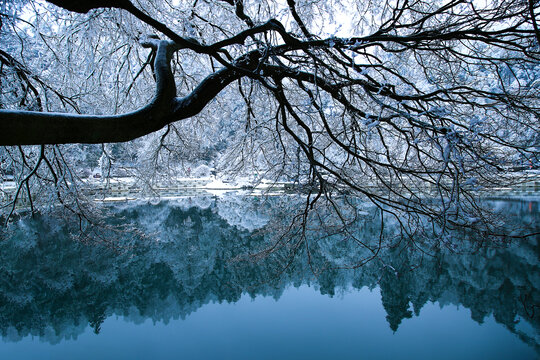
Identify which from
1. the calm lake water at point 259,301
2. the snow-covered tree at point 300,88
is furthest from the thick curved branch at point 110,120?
the calm lake water at point 259,301

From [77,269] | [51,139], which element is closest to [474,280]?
[51,139]

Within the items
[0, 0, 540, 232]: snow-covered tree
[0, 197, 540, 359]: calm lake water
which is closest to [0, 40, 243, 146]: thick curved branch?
[0, 0, 540, 232]: snow-covered tree

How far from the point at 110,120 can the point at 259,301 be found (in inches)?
248

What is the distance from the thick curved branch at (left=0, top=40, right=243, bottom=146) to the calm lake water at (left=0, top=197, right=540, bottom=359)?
1.81 m

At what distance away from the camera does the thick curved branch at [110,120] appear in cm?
172

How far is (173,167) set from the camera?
6672 millimetres

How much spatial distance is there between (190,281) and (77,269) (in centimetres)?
292

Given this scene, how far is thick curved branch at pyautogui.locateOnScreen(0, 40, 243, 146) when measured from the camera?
1.72 meters

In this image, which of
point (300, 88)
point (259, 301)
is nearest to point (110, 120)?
point (300, 88)

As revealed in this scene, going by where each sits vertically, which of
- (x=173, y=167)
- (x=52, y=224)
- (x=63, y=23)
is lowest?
(x=52, y=224)

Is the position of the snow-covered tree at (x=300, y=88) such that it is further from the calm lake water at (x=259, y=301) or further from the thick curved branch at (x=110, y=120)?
the calm lake water at (x=259, y=301)

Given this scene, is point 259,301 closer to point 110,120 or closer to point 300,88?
point 300,88

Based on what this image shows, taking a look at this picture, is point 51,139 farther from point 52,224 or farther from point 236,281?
point 52,224

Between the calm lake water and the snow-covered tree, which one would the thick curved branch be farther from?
the calm lake water
